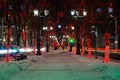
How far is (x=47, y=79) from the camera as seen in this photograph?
1889 cm

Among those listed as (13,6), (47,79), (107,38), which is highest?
(13,6)

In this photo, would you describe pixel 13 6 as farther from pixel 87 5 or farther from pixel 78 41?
pixel 78 41

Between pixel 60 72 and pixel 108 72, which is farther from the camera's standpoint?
pixel 60 72

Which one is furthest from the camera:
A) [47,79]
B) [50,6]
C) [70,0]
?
[50,6]

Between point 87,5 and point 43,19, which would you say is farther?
point 43,19

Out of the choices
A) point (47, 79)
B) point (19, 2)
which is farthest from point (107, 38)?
point (47, 79)

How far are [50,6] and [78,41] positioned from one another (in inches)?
334

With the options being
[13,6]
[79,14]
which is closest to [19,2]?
[13,6]

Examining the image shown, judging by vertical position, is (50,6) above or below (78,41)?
above

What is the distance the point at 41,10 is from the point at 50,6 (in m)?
7.03

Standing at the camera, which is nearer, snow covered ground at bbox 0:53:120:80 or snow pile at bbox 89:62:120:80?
snow pile at bbox 89:62:120:80

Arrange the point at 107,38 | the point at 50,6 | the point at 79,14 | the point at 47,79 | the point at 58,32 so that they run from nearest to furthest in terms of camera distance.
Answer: the point at 47,79, the point at 107,38, the point at 79,14, the point at 50,6, the point at 58,32

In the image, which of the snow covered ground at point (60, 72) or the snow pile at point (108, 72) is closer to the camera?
the snow pile at point (108, 72)

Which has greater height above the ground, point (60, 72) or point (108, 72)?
point (108, 72)
